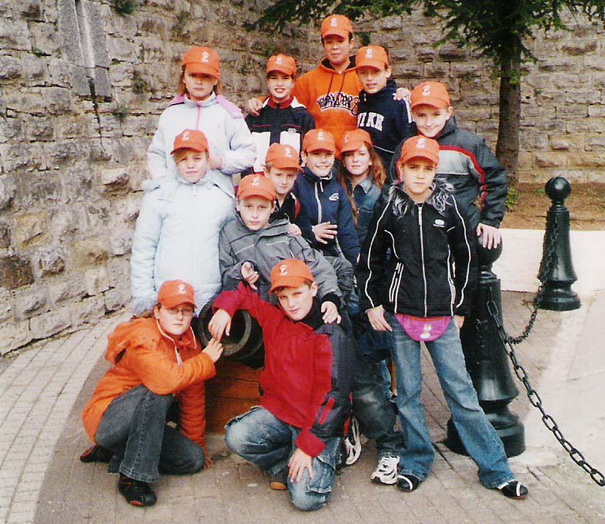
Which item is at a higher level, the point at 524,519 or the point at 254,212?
the point at 254,212

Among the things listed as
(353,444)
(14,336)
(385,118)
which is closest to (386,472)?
(353,444)

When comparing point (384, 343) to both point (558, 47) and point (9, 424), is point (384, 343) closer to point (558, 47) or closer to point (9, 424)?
point (9, 424)

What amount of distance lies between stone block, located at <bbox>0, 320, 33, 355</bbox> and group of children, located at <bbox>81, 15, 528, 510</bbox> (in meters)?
2.13

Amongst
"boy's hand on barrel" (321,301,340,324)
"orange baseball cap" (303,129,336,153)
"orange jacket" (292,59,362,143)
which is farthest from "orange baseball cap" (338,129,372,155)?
"boy's hand on barrel" (321,301,340,324)

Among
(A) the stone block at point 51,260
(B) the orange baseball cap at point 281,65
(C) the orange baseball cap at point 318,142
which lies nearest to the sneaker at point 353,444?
(C) the orange baseball cap at point 318,142

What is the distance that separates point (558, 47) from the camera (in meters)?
11.4

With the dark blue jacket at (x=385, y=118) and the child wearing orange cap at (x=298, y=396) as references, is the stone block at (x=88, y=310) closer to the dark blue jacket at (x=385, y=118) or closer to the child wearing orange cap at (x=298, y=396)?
the dark blue jacket at (x=385, y=118)

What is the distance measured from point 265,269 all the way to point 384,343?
90cm

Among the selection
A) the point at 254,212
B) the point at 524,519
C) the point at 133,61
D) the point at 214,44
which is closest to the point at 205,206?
the point at 254,212

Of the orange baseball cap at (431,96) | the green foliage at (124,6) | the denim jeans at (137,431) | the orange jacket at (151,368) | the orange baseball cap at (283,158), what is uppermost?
the green foliage at (124,6)

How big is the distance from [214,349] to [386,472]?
1.09m

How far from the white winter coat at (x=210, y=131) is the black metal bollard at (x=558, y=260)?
3.06 metres

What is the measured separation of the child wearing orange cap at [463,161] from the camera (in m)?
4.27

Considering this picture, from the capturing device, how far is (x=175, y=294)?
3.94m
